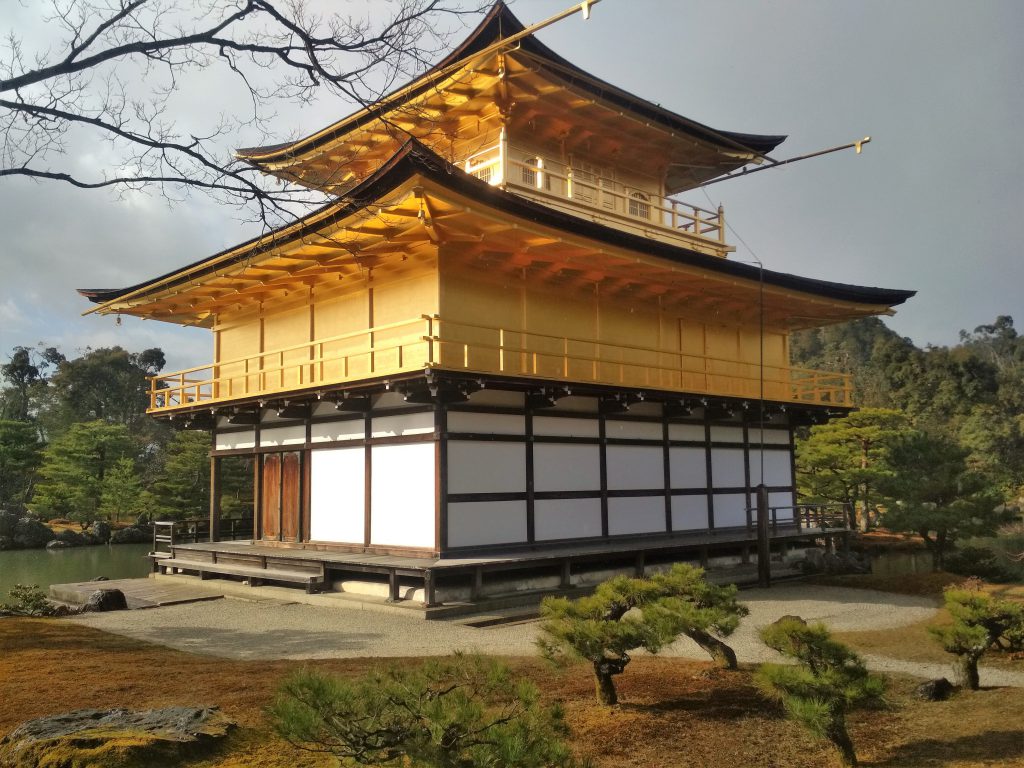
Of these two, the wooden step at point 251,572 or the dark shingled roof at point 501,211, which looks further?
the wooden step at point 251,572

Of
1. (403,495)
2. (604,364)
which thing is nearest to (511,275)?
(604,364)

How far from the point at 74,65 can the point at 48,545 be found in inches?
1328

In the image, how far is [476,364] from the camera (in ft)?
47.1

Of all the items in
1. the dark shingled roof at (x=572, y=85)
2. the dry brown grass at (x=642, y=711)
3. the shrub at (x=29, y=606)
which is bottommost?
the shrub at (x=29, y=606)

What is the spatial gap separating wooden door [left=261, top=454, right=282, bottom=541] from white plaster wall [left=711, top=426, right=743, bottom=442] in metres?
10.2

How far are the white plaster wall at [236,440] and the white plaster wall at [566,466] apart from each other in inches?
292

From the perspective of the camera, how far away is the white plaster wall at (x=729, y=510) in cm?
1823

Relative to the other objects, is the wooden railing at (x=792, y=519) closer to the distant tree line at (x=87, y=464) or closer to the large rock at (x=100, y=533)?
the distant tree line at (x=87, y=464)

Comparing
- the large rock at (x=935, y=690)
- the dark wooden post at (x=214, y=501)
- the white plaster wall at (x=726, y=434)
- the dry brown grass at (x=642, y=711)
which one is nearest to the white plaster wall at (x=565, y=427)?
the white plaster wall at (x=726, y=434)

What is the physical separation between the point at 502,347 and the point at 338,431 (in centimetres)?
443

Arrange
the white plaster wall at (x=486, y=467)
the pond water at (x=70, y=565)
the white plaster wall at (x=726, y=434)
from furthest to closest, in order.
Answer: the pond water at (x=70, y=565) < the white plaster wall at (x=726, y=434) < the white plaster wall at (x=486, y=467)

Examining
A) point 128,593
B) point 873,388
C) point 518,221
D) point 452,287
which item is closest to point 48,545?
point 128,593

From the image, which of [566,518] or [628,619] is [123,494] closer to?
[566,518]

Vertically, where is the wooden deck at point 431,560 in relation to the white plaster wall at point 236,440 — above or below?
below
